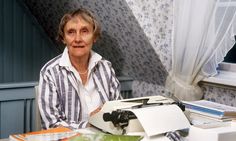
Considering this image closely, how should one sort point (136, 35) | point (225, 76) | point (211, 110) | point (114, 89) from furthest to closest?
1. point (136, 35)
2. point (114, 89)
3. point (225, 76)
4. point (211, 110)

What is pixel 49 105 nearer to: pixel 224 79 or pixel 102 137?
pixel 102 137

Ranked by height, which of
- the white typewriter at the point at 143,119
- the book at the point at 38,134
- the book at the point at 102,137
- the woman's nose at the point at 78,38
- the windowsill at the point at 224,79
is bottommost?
the book at the point at 38,134

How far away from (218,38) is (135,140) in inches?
29.4

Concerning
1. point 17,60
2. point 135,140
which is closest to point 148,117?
point 135,140

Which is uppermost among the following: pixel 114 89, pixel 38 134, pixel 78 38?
pixel 78 38

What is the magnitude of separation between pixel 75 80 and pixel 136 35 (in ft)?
2.08

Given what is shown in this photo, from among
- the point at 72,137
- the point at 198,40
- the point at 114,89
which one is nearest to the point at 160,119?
the point at 72,137

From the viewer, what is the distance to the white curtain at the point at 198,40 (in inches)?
66.4

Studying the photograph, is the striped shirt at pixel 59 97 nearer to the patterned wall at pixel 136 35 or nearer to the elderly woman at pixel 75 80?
the elderly woman at pixel 75 80

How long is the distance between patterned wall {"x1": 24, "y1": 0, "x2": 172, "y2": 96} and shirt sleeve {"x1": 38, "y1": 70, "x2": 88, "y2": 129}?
0.66m

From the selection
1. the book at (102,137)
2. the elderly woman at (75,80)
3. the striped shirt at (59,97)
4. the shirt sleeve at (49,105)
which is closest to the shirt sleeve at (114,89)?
the elderly woman at (75,80)

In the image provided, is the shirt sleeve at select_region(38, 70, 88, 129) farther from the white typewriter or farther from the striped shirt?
the white typewriter

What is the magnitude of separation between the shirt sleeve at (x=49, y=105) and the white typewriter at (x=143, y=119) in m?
0.35

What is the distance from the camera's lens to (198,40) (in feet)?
5.82
